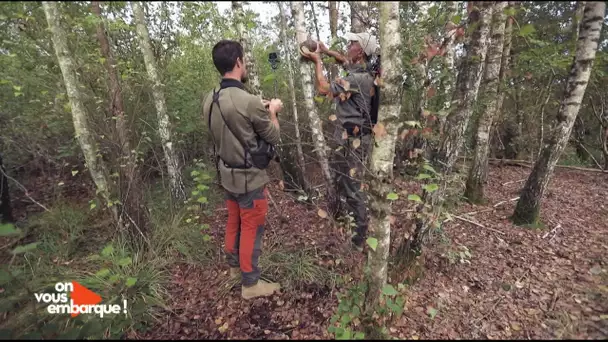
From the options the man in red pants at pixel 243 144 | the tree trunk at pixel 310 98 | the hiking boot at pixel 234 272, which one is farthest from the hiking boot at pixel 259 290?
the tree trunk at pixel 310 98

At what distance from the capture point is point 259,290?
2.89 m

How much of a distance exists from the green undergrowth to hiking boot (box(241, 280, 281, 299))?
78 cm

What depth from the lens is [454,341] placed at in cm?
238

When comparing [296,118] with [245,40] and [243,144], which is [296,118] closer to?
[245,40]

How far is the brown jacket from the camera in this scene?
8.14 ft

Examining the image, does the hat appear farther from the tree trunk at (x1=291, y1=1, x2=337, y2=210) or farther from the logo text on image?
the logo text on image

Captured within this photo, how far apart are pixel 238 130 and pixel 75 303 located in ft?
6.92

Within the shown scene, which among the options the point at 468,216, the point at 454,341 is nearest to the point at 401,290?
the point at 454,341

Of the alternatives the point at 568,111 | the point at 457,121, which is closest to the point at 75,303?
the point at 457,121

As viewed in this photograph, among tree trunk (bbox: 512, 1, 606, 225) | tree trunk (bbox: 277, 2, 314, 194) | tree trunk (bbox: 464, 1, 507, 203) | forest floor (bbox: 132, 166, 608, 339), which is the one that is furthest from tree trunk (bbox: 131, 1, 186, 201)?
tree trunk (bbox: 512, 1, 606, 225)

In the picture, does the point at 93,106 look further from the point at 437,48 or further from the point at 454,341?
the point at 454,341

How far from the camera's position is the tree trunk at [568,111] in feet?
10.9

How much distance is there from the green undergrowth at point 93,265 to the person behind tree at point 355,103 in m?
1.91

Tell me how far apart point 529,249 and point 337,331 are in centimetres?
297
